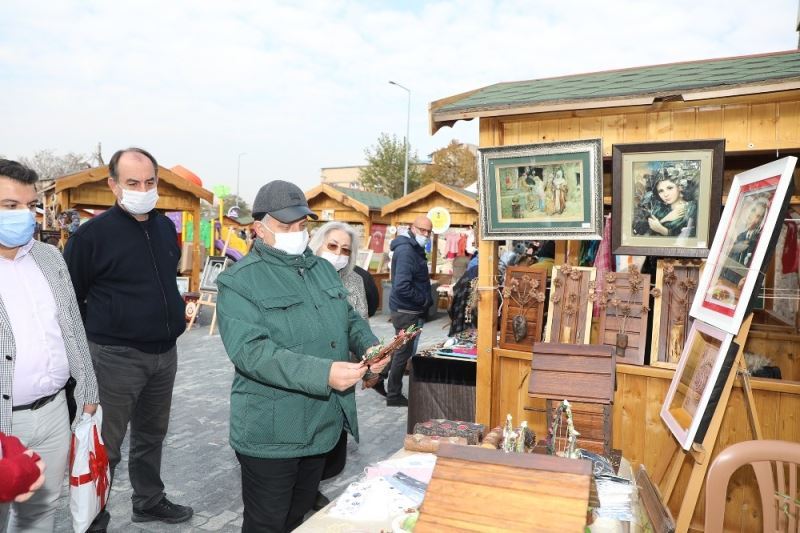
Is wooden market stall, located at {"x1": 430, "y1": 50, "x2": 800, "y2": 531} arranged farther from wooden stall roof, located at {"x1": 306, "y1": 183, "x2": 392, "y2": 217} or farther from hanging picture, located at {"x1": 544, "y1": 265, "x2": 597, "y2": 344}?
wooden stall roof, located at {"x1": 306, "y1": 183, "x2": 392, "y2": 217}

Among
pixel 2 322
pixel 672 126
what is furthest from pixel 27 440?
pixel 672 126

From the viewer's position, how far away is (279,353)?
223cm

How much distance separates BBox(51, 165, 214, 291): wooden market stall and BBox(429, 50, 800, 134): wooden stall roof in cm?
796

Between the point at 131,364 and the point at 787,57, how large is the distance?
4.71 m

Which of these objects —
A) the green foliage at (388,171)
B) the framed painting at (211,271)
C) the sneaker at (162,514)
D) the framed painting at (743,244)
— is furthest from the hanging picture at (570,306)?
A: the green foliage at (388,171)

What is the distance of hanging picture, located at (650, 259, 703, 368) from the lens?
381 cm

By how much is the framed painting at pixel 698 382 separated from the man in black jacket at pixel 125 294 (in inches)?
119

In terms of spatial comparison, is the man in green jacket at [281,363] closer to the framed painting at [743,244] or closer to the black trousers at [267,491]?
the black trousers at [267,491]

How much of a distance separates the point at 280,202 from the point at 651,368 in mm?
2797

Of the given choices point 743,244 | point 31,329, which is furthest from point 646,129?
point 31,329

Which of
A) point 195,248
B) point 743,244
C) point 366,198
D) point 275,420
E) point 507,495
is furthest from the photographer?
point 366,198

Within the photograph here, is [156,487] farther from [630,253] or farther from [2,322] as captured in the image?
[630,253]

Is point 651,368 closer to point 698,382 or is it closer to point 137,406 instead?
point 698,382

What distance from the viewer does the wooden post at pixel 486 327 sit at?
14.5 ft
